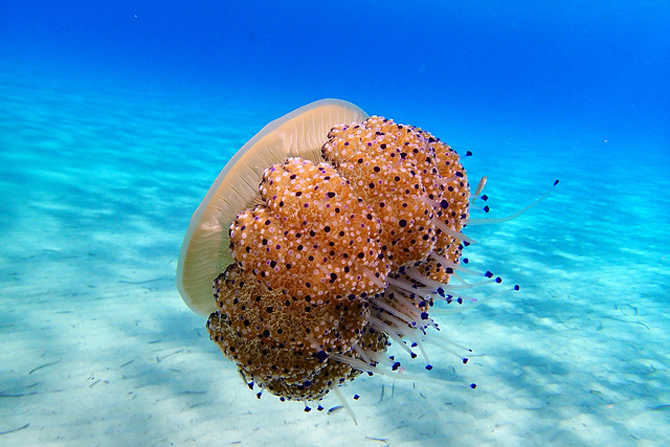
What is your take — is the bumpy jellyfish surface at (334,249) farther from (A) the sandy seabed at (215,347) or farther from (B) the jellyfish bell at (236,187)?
(A) the sandy seabed at (215,347)

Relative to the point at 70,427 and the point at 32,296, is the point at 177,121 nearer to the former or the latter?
the point at 32,296

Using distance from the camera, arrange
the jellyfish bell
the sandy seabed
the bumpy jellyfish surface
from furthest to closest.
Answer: the sandy seabed
the jellyfish bell
the bumpy jellyfish surface

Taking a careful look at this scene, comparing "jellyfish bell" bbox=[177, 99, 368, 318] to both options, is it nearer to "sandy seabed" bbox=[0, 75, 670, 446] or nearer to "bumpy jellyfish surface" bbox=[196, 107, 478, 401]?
"bumpy jellyfish surface" bbox=[196, 107, 478, 401]

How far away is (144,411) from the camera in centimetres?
333

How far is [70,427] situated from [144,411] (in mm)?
526

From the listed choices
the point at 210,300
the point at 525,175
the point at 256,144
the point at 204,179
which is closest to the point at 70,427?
the point at 210,300

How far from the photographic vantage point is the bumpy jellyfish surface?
5.63ft

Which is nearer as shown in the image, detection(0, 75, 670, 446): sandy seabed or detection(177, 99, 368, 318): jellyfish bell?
detection(177, 99, 368, 318): jellyfish bell

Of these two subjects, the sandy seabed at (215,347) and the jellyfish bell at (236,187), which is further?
the sandy seabed at (215,347)

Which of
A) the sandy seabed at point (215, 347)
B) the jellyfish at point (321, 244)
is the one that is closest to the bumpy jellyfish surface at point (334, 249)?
the jellyfish at point (321, 244)

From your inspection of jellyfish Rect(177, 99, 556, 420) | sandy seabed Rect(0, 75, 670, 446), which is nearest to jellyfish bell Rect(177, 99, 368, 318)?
jellyfish Rect(177, 99, 556, 420)

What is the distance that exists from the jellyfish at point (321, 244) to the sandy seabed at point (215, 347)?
5.76 ft

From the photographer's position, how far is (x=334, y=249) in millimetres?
1702

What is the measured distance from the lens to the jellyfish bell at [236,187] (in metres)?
1.95
